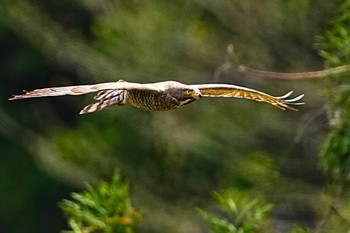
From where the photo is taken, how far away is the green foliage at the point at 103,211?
8.59ft

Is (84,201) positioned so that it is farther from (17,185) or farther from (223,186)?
(17,185)

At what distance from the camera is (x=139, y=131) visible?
665cm

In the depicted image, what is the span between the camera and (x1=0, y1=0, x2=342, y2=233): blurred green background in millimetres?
5086

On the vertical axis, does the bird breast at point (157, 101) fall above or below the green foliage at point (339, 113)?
below

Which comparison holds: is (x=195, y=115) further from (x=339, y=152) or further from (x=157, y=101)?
(x=157, y=101)

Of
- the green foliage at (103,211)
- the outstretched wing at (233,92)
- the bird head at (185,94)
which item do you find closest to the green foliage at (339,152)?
the outstretched wing at (233,92)

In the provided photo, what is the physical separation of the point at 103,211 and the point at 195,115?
330cm

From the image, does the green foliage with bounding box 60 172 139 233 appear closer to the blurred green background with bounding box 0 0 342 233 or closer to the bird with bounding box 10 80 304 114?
the bird with bounding box 10 80 304 114

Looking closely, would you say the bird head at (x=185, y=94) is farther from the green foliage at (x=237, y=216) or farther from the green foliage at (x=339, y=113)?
the green foliage at (x=339, y=113)

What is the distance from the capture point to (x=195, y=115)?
593 centimetres

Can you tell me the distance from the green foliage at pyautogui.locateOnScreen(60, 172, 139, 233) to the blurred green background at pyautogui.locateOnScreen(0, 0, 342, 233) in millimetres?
1684

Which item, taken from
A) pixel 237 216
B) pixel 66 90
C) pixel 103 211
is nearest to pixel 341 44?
pixel 237 216

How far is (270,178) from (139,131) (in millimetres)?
2164

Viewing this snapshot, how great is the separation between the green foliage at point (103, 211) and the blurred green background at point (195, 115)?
1.68m
